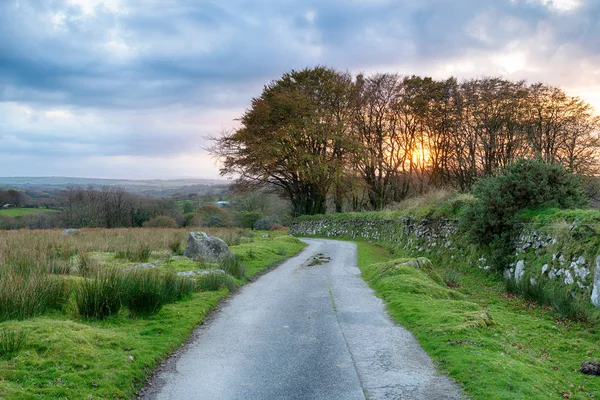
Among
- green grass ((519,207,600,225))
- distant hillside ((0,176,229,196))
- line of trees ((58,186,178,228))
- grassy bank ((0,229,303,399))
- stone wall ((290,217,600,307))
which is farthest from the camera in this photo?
distant hillside ((0,176,229,196))

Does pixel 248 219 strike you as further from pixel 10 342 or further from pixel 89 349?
pixel 10 342

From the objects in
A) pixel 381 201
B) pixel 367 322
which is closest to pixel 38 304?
pixel 367 322

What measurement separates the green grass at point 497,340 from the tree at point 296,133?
2622 centimetres

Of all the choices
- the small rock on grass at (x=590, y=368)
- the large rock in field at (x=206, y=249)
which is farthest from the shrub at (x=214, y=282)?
the small rock on grass at (x=590, y=368)

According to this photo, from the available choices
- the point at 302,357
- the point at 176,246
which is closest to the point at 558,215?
the point at 302,357

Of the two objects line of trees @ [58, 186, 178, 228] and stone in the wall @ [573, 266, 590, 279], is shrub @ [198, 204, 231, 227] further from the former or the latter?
stone in the wall @ [573, 266, 590, 279]

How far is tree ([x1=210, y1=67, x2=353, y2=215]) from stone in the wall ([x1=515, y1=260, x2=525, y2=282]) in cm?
2526

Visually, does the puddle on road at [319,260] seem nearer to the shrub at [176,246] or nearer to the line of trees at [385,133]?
the shrub at [176,246]

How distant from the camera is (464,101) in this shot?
35.9 meters

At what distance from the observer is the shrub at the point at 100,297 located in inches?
296

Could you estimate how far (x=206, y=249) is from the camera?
15.9 m

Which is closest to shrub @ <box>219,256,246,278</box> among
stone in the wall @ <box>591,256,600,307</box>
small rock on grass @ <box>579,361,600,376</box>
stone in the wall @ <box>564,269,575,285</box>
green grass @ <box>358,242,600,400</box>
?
green grass @ <box>358,242,600,400</box>

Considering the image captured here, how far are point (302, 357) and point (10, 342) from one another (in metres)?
3.82

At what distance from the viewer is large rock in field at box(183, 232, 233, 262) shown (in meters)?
15.8
